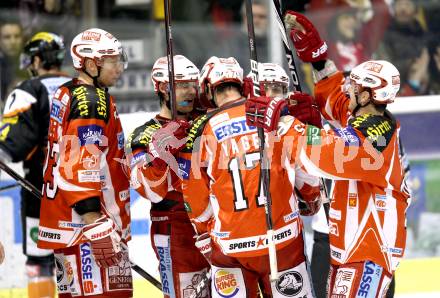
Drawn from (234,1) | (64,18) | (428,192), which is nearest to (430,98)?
(428,192)

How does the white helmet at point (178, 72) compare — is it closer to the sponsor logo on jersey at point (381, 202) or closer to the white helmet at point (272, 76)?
the white helmet at point (272, 76)

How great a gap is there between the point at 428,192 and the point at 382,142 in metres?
3.28

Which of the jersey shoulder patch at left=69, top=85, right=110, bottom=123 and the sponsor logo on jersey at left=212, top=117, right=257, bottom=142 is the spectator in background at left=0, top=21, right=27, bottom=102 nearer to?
the jersey shoulder patch at left=69, top=85, right=110, bottom=123

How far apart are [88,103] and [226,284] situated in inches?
45.0

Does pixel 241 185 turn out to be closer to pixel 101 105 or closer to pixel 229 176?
pixel 229 176

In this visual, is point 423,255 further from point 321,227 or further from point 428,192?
point 321,227

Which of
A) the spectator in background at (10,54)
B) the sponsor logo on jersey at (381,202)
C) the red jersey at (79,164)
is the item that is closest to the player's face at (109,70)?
the red jersey at (79,164)

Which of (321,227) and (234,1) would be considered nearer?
(321,227)

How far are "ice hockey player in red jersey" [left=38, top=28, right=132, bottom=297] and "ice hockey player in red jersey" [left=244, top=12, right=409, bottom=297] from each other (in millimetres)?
1051

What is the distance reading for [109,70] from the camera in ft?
21.2

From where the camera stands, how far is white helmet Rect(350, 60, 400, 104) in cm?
591

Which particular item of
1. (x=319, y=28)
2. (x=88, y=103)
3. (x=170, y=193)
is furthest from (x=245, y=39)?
(x=88, y=103)

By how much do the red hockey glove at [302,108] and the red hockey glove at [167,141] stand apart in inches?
24.9

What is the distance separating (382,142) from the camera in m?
5.77
